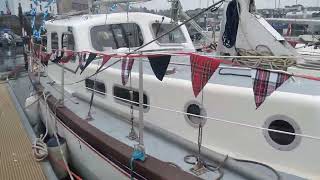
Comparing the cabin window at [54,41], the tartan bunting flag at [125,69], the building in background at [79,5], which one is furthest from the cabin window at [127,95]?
the building in background at [79,5]

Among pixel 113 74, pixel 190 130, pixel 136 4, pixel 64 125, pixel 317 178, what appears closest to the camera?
pixel 317 178

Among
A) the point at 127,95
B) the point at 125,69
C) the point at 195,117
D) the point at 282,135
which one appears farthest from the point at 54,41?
the point at 282,135

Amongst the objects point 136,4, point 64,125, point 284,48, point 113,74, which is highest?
point 136,4

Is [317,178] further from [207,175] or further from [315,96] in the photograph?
[207,175]

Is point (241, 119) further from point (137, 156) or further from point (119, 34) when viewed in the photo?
point (119, 34)

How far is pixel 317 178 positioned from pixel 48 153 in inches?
153

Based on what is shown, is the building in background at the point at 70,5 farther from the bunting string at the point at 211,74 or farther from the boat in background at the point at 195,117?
the bunting string at the point at 211,74

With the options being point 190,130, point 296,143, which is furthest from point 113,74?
point 296,143

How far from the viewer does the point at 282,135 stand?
311cm

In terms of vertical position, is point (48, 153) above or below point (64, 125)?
below

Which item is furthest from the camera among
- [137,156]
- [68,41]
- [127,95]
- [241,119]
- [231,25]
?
[68,41]

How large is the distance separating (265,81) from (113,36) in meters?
4.07

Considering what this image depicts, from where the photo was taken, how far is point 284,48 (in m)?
4.16

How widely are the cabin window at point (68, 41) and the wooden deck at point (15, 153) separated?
1803mm
